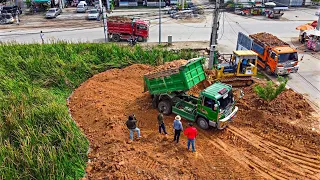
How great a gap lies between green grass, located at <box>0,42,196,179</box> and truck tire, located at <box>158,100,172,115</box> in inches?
167

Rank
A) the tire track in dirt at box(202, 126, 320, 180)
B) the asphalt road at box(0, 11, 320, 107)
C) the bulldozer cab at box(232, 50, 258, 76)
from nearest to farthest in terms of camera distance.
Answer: the tire track in dirt at box(202, 126, 320, 180)
the bulldozer cab at box(232, 50, 258, 76)
the asphalt road at box(0, 11, 320, 107)

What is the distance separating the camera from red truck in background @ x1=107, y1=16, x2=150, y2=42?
30078 mm

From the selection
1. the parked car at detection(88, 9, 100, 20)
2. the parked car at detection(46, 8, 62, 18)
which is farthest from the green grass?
the parked car at detection(46, 8, 62, 18)

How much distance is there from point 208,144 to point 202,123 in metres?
1.27

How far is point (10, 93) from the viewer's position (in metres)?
16.2

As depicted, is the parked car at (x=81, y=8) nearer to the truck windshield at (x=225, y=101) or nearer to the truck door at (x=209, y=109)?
the truck door at (x=209, y=109)

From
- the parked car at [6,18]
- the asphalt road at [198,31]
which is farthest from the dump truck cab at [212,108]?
the parked car at [6,18]

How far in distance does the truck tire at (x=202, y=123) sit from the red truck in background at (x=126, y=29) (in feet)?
58.5

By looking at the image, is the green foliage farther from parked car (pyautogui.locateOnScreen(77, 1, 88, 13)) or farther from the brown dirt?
parked car (pyautogui.locateOnScreen(77, 1, 88, 13))

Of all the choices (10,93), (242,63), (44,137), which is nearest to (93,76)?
(10,93)

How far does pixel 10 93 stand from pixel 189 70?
979 centimetres

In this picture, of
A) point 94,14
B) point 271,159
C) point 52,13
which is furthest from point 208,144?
point 52,13

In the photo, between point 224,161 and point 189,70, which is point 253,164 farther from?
point 189,70

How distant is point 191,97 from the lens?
15508 millimetres
